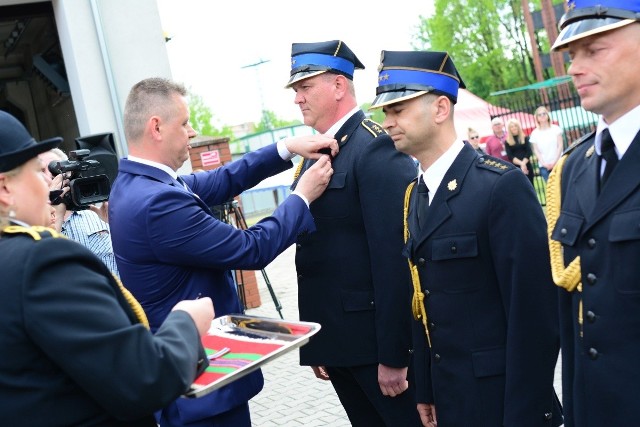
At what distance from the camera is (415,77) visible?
313 centimetres

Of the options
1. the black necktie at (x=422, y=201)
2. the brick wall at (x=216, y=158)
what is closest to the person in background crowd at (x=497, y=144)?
the brick wall at (x=216, y=158)

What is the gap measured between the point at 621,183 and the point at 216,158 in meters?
8.30

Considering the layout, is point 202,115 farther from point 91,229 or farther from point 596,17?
point 596,17

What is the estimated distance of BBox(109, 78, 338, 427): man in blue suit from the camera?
326cm

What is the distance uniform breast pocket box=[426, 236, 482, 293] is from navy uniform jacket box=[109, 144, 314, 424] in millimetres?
770

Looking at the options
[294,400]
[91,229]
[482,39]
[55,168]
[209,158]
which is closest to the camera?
[55,168]

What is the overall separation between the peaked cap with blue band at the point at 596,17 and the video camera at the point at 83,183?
2906 mm

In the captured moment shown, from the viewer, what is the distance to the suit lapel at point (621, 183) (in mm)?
2201

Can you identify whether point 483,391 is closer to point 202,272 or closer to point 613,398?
point 613,398

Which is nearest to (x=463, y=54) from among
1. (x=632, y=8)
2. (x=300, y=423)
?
(x=300, y=423)

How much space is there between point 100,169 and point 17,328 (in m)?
2.81

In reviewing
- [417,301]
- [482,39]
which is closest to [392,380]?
[417,301]

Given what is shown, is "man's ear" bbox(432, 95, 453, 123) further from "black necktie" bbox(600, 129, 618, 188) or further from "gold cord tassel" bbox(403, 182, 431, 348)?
"black necktie" bbox(600, 129, 618, 188)

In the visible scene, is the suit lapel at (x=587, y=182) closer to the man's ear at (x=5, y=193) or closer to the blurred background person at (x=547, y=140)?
the man's ear at (x=5, y=193)
